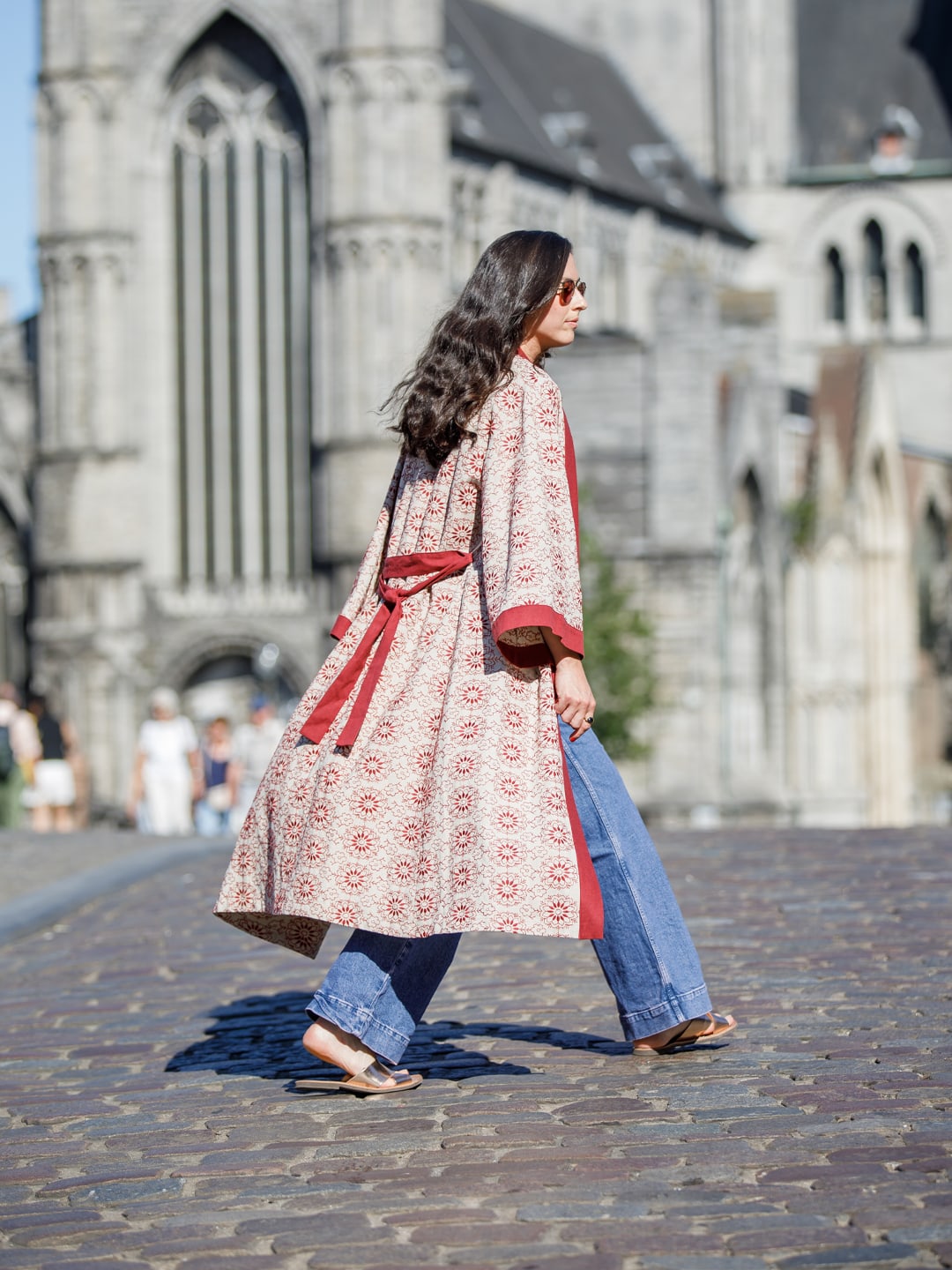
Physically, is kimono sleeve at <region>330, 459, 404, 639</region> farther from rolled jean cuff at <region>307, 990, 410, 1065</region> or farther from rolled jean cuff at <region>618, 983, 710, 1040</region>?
rolled jean cuff at <region>618, 983, 710, 1040</region>

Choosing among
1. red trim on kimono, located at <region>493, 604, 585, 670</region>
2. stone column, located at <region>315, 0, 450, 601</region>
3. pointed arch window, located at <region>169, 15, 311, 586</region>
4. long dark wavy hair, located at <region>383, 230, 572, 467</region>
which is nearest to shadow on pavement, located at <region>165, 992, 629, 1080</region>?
red trim on kimono, located at <region>493, 604, 585, 670</region>

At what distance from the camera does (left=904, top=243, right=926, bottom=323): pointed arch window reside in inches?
2327

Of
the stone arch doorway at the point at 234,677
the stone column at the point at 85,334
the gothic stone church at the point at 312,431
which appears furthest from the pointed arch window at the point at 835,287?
the stone arch doorway at the point at 234,677

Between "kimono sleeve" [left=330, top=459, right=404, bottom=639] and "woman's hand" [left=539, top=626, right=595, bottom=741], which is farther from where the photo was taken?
"kimono sleeve" [left=330, top=459, right=404, bottom=639]

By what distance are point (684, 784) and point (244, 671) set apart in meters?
7.43

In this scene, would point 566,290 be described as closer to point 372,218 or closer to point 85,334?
point 372,218

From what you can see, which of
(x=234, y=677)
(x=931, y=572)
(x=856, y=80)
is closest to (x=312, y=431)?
(x=234, y=677)

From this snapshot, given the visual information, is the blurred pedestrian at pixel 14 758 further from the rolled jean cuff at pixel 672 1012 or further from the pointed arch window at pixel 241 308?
the pointed arch window at pixel 241 308

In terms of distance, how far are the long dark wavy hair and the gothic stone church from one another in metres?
26.7

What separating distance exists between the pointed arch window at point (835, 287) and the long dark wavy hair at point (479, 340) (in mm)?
55193

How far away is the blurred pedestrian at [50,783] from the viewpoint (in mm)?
20312

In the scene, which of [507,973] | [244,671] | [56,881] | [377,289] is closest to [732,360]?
[377,289]

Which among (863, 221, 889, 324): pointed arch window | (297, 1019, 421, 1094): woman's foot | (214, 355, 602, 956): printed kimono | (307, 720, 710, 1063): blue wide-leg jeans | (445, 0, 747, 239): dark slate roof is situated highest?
(445, 0, 747, 239): dark slate roof

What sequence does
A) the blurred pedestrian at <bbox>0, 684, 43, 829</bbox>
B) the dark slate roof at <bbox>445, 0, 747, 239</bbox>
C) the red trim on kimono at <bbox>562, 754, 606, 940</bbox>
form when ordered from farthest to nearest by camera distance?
1. the dark slate roof at <bbox>445, 0, 747, 239</bbox>
2. the blurred pedestrian at <bbox>0, 684, 43, 829</bbox>
3. the red trim on kimono at <bbox>562, 754, 606, 940</bbox>
